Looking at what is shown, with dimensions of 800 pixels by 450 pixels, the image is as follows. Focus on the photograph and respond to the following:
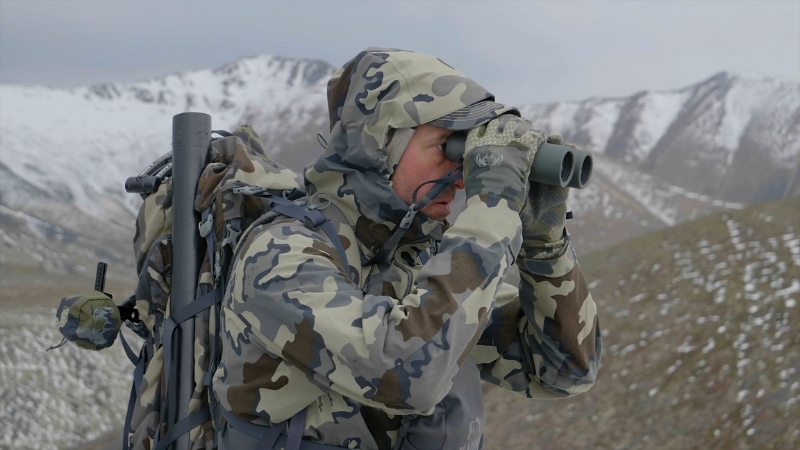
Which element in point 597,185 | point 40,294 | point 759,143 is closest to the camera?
point 40,294

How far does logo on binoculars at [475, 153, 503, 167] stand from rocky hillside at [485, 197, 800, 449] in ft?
43.1

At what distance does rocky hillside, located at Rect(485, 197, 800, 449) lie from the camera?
1547 cm

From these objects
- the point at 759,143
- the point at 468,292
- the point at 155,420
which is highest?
the point at 468,292

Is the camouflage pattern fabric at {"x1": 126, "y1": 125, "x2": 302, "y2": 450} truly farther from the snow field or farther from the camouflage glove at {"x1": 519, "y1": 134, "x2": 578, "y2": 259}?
the snow field

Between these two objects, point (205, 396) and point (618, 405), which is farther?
point (618, 405)

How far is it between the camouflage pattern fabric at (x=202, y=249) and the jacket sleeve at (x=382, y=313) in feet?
2.41

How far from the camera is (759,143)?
182375mm

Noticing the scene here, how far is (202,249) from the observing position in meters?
4.04

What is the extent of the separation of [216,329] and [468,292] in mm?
1594

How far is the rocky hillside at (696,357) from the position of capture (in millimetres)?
15469

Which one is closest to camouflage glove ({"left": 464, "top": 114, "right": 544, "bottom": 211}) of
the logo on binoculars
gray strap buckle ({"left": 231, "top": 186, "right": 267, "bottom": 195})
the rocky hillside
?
the logo on binoculars

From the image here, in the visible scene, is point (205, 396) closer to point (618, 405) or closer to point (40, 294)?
point (618, 405)

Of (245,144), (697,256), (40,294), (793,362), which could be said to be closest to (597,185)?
(40,294)

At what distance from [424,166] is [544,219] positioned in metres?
0.68
